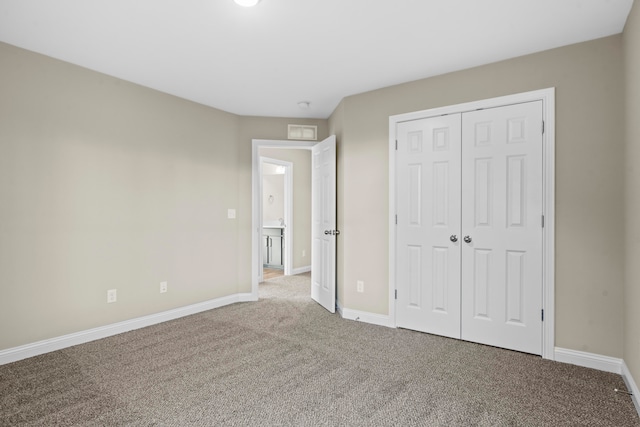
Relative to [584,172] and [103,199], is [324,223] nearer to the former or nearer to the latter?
[103,199]

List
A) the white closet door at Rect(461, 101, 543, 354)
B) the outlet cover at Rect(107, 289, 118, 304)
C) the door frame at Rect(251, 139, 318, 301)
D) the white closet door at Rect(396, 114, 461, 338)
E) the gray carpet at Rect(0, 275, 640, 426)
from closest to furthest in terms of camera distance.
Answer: the gray carpet at Rect(0, 275, 640, 426) < the white closet door at Rect(461, 101, 543, 354) < the white closet door at Rect(396, 114, 461, 338) < the outlet cover at Rect(107, 289, 118, 304) < the door frame at Rect(251, 139, 318, 301)

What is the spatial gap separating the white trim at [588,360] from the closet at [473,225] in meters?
0.17

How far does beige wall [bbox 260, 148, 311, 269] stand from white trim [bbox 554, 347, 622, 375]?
454 centimetres

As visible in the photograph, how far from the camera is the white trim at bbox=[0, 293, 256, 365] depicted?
2.74 metres

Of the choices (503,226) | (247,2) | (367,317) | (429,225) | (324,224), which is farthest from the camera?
(324,224)

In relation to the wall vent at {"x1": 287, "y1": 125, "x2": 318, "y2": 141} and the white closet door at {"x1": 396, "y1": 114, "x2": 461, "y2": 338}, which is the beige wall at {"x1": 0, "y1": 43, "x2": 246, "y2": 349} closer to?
the wall vent at {"x1": 287, "y1": 125, "x2": 318, "y2": 141}

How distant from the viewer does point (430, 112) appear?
10.9ft

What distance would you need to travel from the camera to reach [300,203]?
6684 mm

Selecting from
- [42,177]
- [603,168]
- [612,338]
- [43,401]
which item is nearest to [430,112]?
[603,168]

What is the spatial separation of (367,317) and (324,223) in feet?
4.11

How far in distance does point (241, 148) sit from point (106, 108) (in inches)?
65.8

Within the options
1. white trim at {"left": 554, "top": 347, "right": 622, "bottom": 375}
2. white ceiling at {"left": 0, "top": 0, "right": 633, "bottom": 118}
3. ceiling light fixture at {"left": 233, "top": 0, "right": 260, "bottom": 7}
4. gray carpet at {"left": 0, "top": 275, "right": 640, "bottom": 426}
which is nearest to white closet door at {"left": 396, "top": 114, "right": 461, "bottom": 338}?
gray carpet at {"left": 0, "top": 275, "right": 640, "bottom": 426}

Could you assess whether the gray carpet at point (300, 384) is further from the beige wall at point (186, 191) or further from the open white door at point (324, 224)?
the open white door at point (324, 224)

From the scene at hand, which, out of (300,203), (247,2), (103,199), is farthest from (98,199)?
(300,203)
